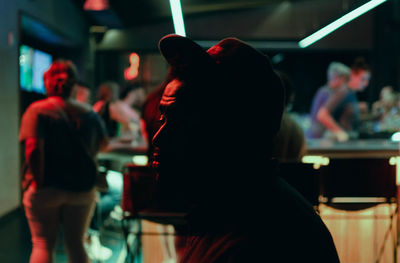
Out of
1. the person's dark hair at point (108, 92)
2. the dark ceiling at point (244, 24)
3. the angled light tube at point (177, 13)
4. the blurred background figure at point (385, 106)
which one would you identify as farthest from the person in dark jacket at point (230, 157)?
the dark ceiling at point (244, 24)

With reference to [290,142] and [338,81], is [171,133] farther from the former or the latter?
[338,81]

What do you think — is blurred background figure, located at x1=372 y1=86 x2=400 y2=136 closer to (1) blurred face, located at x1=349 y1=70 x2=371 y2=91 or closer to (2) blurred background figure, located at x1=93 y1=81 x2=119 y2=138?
(1) blurred face, located at x1=349 y1=70 x2=371 y2=91

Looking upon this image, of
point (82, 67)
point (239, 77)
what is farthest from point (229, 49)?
point (82, 67)

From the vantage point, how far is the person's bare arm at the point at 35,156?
2672mm

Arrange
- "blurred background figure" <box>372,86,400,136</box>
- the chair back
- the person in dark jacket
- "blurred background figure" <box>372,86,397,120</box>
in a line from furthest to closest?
"blurred background figure" <box>372,86,397,120</box>, "blurred background figure" <box>372,86,400,136</box>, the chair back, the person in dark jacket

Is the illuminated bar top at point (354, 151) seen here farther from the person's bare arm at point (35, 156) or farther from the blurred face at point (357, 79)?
the person's bare arm at point (35, 156)

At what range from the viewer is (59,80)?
110 inches

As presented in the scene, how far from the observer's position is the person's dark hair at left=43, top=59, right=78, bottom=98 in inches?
110

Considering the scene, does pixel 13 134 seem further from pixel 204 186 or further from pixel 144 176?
pixel 204 186

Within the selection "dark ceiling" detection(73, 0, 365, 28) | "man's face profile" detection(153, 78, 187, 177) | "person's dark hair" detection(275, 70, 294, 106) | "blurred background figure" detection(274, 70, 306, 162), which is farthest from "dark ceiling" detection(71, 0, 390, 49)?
"man's face profile" detection(153, 78, 187, 177)

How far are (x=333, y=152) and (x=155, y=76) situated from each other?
7605 millimetres

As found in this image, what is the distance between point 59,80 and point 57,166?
19.0 inches

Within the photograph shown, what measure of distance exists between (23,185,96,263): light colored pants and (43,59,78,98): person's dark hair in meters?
0.54

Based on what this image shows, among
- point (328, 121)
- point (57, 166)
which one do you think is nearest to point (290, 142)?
point (57, 166)
